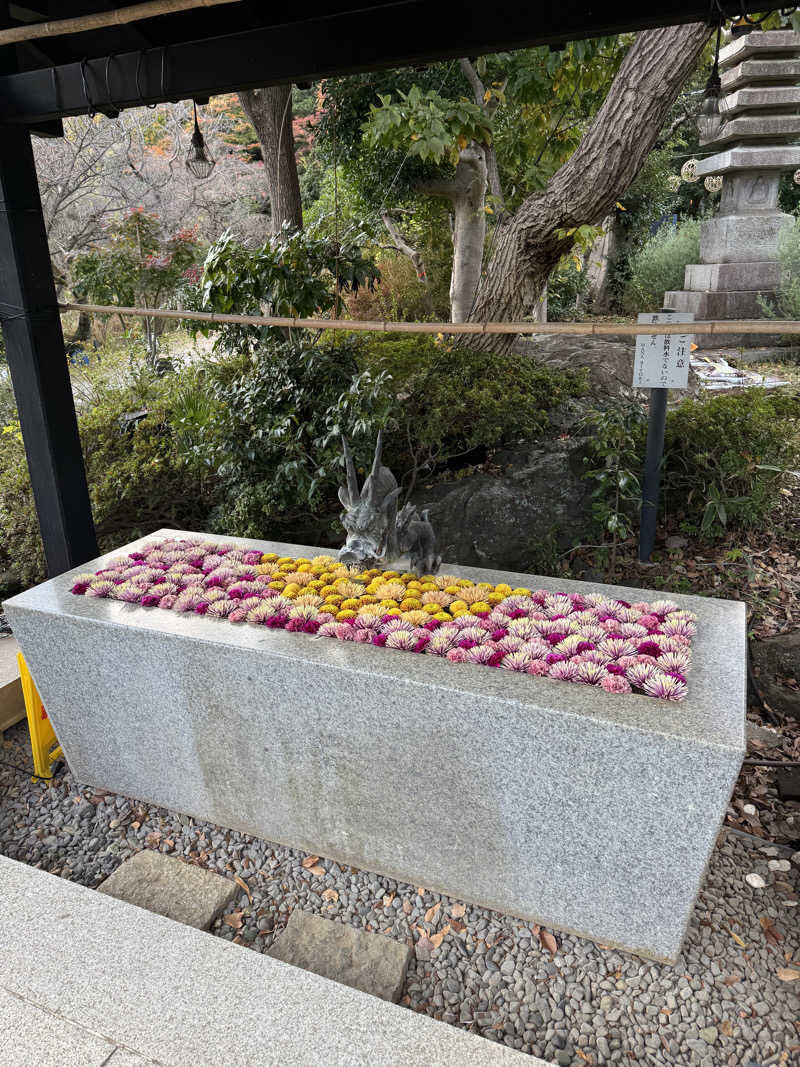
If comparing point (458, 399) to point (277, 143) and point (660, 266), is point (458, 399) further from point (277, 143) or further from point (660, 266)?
point (660, 266)

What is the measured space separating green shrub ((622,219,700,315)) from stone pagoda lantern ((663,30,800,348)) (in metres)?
1.23

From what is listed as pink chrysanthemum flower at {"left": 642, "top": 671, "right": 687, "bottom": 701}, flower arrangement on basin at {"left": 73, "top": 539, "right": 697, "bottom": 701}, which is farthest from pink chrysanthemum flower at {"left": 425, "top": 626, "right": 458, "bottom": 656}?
pink chrysanthemum flower at {"left": 642, "top": 671, "right": 687, "bottom": 701}

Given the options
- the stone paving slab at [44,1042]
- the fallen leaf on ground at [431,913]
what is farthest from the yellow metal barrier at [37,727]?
the fallen leaf on ground at [431,913]

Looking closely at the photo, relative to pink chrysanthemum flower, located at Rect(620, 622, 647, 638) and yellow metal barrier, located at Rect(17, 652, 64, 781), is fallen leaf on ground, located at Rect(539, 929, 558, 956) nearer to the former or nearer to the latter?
pink chrysanthemum flower, located at Rect(620, 622, 647, 638)

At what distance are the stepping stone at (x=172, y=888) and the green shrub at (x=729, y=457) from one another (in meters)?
3.06

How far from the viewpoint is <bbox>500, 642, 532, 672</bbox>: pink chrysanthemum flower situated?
1995 mm

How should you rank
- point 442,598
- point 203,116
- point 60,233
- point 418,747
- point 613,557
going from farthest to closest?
1. point 203,116
2. point 60,233
3. point 613,557
4. point 442,598
5. point 418,747

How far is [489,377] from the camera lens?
4.34m

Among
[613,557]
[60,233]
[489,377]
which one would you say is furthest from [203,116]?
[613,557]

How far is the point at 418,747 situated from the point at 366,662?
0.93ft

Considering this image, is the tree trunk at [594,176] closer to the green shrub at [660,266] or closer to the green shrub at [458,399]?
the green shrub at [458,399]

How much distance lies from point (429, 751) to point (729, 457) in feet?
9.09

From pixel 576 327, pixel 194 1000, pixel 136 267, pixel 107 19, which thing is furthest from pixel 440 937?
pixel 136 267

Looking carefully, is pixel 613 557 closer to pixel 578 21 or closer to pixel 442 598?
pixel 442 598
